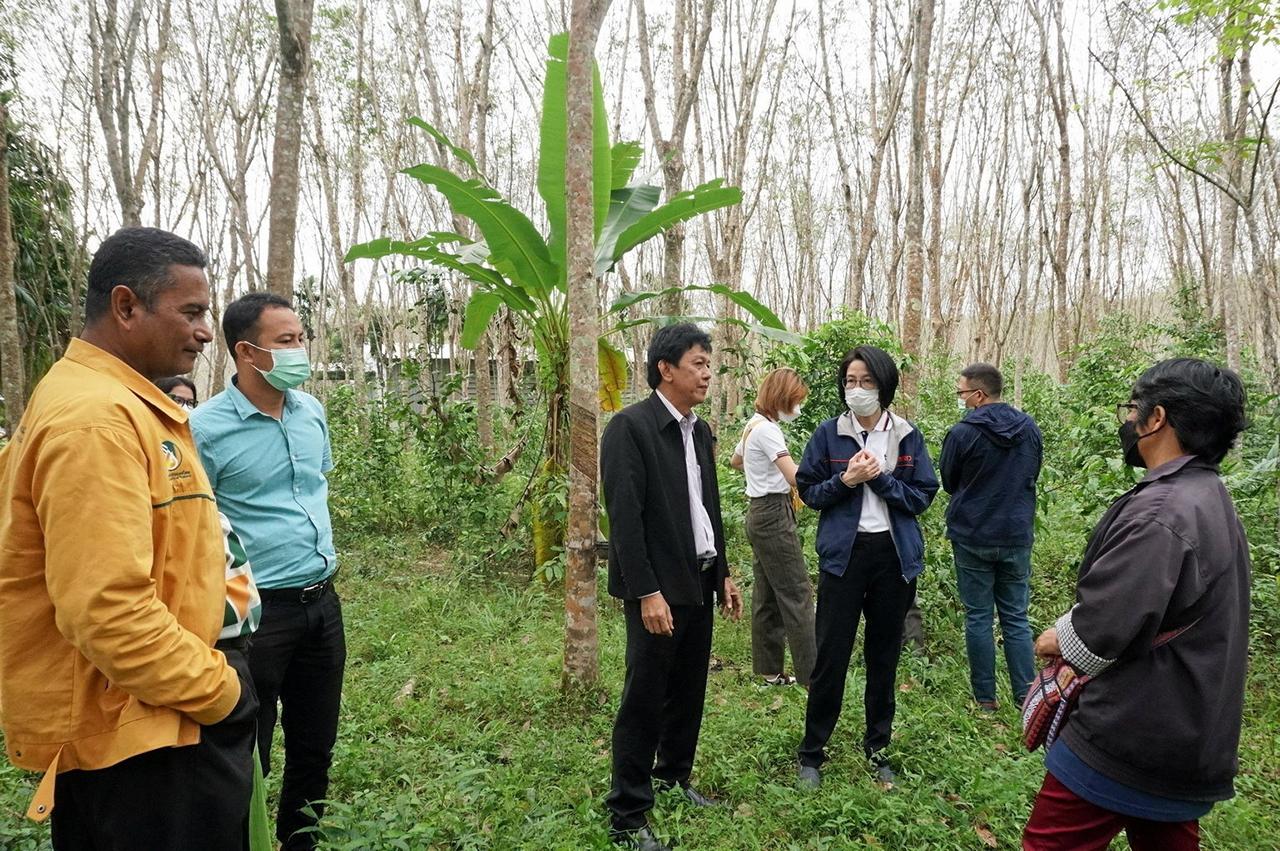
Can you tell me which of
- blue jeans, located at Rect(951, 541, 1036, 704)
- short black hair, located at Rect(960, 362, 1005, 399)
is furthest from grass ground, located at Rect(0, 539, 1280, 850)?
short black hair, located at Rect(960, 362, 1005, 399)

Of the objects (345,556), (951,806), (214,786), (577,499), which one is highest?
(577,499)

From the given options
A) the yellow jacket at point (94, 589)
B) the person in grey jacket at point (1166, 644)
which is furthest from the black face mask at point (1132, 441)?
the yellow jacket at point (94, 589)

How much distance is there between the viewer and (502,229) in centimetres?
418

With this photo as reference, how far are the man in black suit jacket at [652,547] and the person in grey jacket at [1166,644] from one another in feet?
3.86

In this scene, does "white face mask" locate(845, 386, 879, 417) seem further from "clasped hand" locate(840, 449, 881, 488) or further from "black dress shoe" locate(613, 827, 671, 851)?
"black dress shoe" locate(613, 827, 671, 851)

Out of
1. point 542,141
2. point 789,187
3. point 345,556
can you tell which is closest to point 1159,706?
point 542,141

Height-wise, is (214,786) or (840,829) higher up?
(214,786)

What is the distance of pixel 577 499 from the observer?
3.32 m

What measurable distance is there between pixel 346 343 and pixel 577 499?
42.0 ft

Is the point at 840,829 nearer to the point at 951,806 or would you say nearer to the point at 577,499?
the point at 951,806

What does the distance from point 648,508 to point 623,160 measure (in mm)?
3159

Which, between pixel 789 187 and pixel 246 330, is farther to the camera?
pixel 789 187

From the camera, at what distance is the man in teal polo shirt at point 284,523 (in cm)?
212

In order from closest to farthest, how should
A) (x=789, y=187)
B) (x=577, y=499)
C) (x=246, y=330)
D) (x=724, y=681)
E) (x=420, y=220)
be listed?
(x=246, y=330) → (x=577, y=499) → (x=724, y=681) → (x=420, y=220) → (x=789, y=187)
